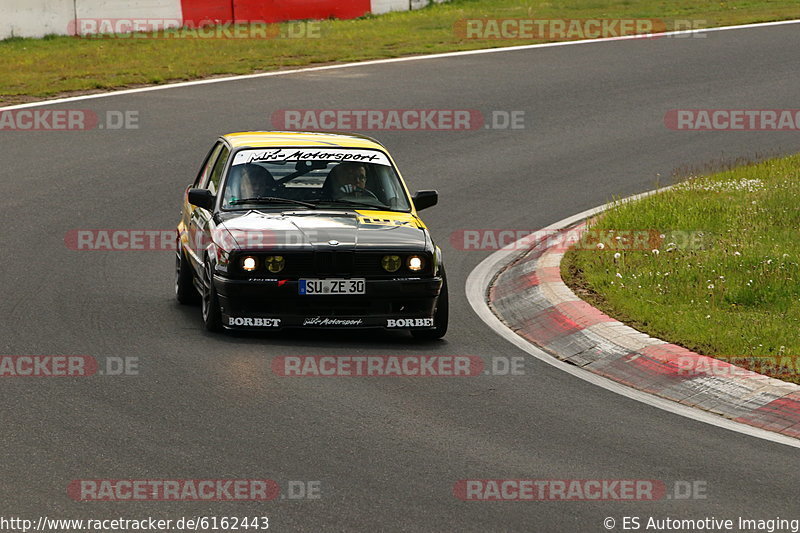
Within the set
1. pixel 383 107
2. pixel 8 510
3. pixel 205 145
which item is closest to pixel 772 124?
pixel 383 107

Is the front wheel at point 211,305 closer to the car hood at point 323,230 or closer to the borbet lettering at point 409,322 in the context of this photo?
the car hood at point 323,230

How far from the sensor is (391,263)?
32.3 ft

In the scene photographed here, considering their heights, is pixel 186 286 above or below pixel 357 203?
below

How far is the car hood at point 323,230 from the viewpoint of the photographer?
973 centimetres

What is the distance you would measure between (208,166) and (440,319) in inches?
124

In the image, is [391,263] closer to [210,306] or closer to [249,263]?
[249,263]

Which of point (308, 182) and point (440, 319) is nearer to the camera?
point (440, 319)

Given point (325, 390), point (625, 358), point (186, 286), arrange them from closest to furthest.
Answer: point (325, 390), point (625, 358), point (186, 286)

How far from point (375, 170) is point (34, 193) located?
6039 millimetres

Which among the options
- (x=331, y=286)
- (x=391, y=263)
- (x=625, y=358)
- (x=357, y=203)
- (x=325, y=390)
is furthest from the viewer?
(x=357, y=203)

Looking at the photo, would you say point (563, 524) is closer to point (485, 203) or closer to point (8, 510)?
point (8, 510)

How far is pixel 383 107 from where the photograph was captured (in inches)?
779

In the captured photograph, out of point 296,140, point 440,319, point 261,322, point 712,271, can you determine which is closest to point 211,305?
point 261,322

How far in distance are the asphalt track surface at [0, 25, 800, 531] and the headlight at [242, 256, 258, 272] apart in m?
0.58
